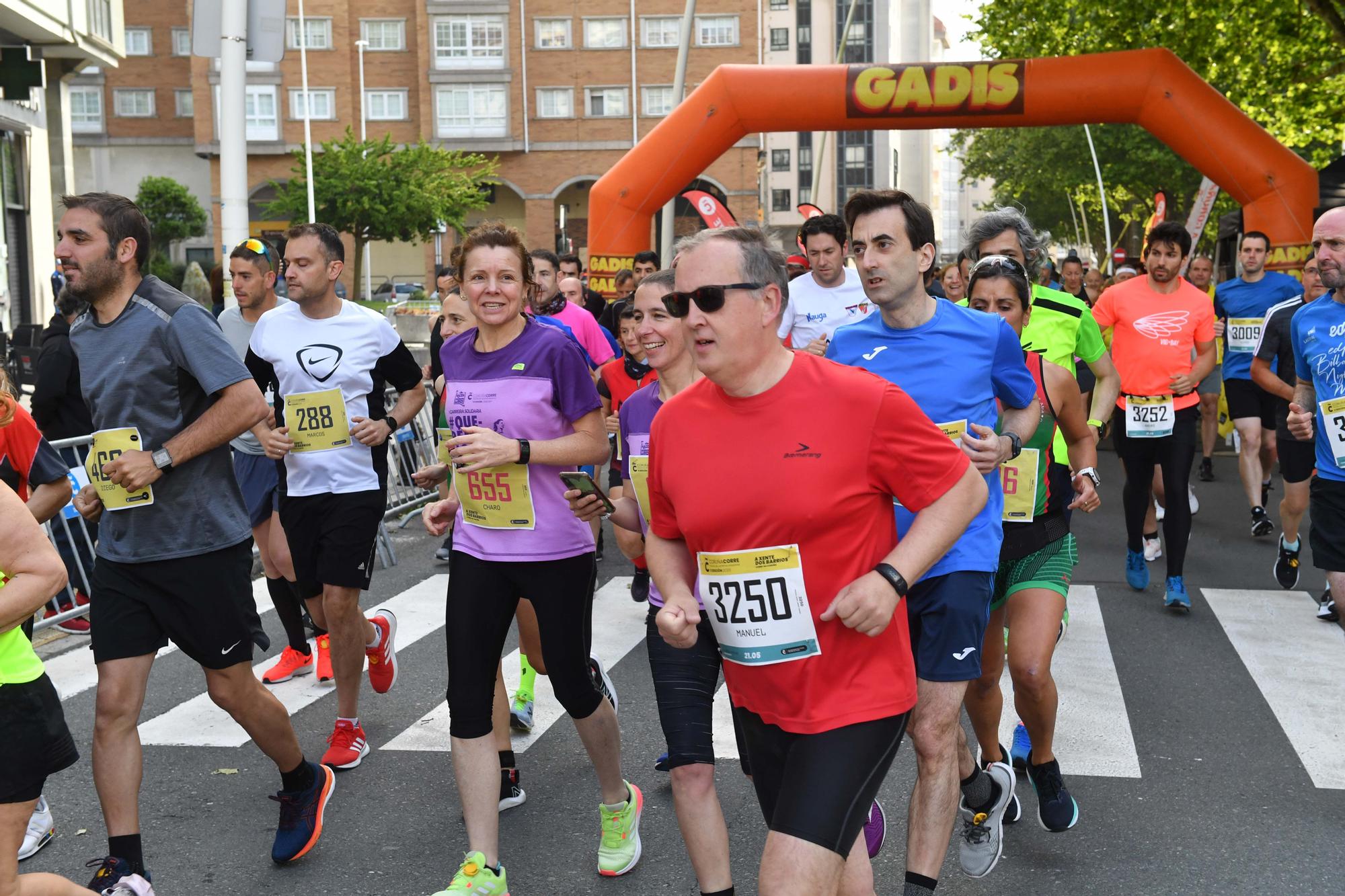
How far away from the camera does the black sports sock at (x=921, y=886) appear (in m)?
3.83

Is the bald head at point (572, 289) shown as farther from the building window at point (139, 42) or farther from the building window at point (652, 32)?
the building window at point (139, 42)

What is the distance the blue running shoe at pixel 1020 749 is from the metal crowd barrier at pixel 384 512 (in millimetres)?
2809

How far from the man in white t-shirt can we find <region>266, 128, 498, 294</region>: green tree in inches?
1969

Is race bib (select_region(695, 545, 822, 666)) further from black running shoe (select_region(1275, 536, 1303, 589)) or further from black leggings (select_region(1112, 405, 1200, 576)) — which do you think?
black running shoe (select_region(1275, 536, 1303, 589))

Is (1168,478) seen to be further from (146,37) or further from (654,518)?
(146,37)

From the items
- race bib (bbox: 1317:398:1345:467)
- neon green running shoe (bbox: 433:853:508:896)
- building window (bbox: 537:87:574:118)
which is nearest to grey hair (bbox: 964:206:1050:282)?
race bib (bbox: 1317:398:1345:467)

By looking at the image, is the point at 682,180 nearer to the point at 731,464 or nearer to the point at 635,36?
the point at 731,464

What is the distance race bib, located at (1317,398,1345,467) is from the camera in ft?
17.8

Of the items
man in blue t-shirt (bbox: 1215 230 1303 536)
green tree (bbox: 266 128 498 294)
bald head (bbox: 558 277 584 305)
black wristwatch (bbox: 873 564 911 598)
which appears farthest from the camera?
green tree (bbox: 266 128 498 294)

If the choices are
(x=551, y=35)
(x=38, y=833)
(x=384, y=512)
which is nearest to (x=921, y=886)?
(x=38, y=833)

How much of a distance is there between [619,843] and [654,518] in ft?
5.64

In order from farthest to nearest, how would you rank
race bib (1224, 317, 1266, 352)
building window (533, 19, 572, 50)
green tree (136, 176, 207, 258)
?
building window (533, 19, 572, 50)
green tree (136, 176, 207, 258)
race bib (1224, 317, 1266, 352)

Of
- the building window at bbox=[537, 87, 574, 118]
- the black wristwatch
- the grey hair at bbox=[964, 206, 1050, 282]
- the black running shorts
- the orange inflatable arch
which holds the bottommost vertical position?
the black running shorts

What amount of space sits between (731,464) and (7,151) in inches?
1049
